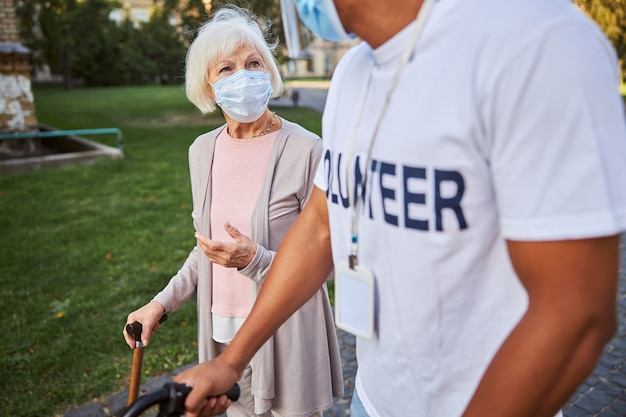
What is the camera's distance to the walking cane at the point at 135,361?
196 cm

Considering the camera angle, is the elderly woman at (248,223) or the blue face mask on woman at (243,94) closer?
the elderly woman at (248,223)

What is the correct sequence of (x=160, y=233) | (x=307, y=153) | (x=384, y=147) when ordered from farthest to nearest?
(x=160, y=233) < (x=307, y=153) < (x=384, y=147)

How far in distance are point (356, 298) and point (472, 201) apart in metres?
0.39

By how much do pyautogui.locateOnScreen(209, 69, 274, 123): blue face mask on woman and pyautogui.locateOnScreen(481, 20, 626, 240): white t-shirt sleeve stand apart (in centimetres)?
171

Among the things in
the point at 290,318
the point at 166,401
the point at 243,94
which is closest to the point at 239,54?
the point at 243,94

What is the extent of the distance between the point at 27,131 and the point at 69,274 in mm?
8056

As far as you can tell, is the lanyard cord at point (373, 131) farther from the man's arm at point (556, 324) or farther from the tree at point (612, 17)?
the tree at point (612, 17)

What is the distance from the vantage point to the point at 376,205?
110 centimetres

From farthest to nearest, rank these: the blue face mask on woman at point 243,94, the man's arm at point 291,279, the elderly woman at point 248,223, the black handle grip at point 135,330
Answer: the blue face mask on woman at point 243,94, the elderly woman at point 248,223, the black handle grip at point 135,330, the man's arm at point 291,279

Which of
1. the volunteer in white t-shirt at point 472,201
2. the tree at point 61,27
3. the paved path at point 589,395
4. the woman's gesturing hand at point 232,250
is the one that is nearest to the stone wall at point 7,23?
the paved path at point 589,395

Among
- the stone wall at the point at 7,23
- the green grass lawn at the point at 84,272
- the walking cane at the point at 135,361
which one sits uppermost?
the stone wall at the point at 7,23

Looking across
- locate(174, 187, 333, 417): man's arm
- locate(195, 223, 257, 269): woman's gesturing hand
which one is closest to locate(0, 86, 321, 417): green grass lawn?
locate(195, 223, 257, 269): woman's gesturing hand

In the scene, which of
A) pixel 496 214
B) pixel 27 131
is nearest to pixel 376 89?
pixel 496 214

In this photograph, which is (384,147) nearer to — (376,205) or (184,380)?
(376,205)
